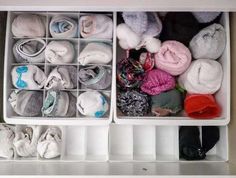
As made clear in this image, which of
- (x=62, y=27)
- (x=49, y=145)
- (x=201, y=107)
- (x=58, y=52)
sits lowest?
(x=49, y=145)

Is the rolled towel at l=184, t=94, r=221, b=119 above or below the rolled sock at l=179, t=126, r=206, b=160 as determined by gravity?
above

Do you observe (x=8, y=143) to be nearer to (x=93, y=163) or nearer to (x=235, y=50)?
(x=93, y=163)

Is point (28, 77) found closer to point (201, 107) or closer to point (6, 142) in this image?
point (6, 142)

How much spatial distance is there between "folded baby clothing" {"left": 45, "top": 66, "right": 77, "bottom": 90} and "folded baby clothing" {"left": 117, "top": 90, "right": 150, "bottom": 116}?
20 centimetres

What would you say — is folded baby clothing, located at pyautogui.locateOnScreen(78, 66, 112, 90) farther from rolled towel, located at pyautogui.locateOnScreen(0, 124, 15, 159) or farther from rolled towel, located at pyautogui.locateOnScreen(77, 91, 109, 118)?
rolled towel, located at pyautogui.locateOnScreen(0, 124, 15, 159)

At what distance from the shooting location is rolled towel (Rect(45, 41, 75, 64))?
115 centimetres

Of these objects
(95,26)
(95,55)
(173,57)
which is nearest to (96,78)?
(95,55)

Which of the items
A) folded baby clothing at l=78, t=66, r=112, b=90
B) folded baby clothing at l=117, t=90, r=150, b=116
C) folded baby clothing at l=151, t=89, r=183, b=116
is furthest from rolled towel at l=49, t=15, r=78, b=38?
folded baby clothing at l=151, t=89, r=183, b=116

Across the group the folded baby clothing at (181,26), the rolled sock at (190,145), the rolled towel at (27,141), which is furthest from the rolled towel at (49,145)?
the folded baby clothing at (181,26)

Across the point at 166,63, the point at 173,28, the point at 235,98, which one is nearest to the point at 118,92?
the point at 166,63

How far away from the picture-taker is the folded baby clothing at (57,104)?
115 centimetres

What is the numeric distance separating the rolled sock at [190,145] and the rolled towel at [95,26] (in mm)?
510

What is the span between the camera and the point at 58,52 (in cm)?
115

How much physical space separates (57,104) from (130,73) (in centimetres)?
31
